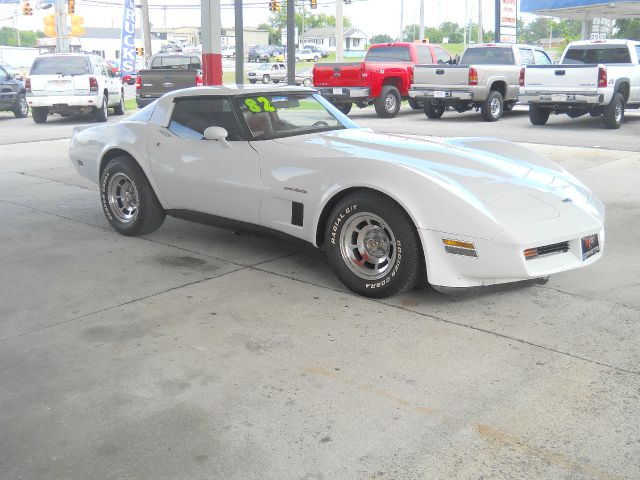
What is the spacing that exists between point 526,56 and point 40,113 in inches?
502

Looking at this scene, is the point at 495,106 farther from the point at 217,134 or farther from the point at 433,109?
the point at 217,134

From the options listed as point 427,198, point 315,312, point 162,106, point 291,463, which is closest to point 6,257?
point 162,106

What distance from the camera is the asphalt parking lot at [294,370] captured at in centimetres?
292

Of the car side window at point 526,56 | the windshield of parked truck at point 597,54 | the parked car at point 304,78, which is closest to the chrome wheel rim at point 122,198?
the windshield of parked truck at point 597,54

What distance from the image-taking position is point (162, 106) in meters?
6.30

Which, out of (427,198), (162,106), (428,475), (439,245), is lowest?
(428,475)

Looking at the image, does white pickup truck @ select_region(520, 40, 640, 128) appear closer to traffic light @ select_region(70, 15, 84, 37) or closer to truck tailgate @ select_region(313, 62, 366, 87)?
truck tailgate @ select_region(313, 62, 366, 87)

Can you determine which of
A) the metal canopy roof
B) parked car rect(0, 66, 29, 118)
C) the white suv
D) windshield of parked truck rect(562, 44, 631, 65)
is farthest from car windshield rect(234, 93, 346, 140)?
the metal canopy roof

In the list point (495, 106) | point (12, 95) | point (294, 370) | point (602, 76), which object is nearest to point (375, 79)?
point (495, 106)

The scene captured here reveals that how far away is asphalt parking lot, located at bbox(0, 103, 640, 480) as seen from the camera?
2916mm

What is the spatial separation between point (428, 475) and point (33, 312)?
2996 millimetres

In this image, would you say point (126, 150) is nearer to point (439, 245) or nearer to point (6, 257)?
point (6, 257)

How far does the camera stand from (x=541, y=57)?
19438 millimetres

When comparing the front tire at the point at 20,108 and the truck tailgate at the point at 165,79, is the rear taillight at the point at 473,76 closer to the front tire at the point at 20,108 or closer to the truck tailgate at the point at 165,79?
the truck tailgate at the point at 165,79
